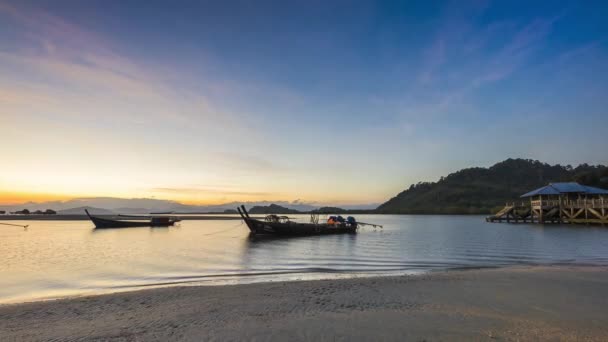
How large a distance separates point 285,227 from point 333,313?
3073cm

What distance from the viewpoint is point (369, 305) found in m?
9.29

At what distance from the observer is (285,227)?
38906 mm

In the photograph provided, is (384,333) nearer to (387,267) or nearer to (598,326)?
(598,326)

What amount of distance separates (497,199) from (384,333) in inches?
7521

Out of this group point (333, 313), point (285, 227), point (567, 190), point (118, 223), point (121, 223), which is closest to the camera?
point (333, 313)

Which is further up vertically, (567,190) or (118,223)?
(567,190)

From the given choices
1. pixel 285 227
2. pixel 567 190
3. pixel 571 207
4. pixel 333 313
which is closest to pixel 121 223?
pixel 285 227

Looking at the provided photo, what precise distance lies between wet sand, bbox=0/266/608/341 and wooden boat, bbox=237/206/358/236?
1005 inches

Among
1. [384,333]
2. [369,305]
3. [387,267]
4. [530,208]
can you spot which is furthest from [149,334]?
[530,208]

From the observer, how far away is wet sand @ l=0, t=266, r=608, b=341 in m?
6.98

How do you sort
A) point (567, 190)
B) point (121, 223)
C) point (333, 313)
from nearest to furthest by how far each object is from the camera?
1. point (333, 313)
2. point (567, 190)
3. point (121, 223)

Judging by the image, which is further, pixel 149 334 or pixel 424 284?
pixel 424 284

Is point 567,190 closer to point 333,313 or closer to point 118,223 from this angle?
point 333,313

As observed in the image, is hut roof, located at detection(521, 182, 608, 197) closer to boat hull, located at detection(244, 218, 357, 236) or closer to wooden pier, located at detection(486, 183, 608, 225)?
wooden pier, located at detection(486, 183, 608, 225)
